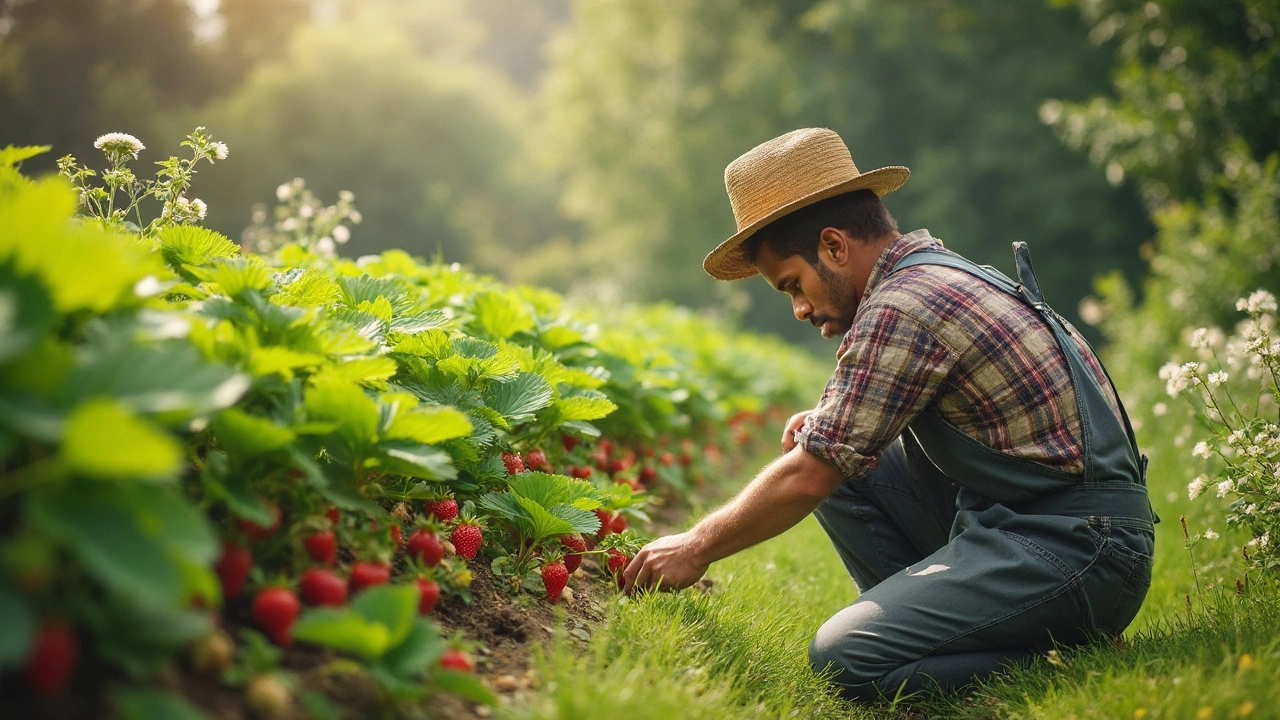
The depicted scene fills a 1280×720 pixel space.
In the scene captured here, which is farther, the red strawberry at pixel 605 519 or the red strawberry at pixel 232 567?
the red strawberry at pixel 605 519

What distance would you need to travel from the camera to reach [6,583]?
1.18 meters

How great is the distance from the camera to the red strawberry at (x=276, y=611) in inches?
62.8

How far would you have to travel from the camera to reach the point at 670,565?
2510 mm

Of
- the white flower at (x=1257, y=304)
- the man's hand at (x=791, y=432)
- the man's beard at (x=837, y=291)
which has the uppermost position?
the man's beard at (x=837, y=291)

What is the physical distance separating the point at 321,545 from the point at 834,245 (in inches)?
70.8

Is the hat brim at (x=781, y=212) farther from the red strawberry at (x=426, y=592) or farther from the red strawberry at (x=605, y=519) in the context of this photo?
the red strawberry at (x=426, y=592)

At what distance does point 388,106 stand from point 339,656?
29429 millimetres

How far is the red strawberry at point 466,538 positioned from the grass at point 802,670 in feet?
1.16

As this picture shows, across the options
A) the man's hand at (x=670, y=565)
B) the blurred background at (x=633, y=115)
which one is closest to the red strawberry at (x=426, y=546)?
the man's hand at (x=670, y=565)

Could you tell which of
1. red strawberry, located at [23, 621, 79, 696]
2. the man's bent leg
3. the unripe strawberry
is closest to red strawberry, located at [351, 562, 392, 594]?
the unripe strawberry

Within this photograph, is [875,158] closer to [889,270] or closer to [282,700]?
[889,270]

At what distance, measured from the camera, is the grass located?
1.85 m

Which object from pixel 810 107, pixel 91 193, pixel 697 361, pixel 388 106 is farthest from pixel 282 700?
pixel 388 106

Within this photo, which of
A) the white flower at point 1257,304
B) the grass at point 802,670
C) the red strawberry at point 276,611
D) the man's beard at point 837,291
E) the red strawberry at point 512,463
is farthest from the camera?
the white flower at point 1257,304
